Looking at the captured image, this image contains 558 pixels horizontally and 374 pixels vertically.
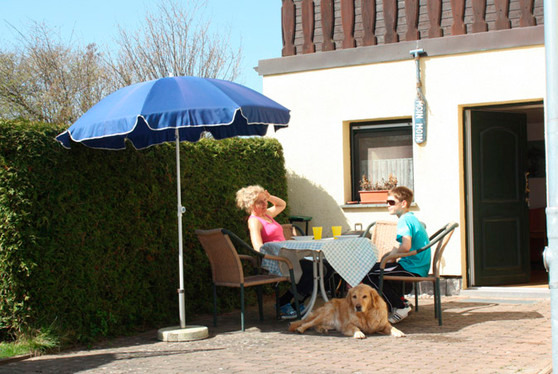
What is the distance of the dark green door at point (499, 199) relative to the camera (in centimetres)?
962

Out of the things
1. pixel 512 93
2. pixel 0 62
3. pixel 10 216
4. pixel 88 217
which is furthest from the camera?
pixel 0 62

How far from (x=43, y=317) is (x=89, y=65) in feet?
68.0

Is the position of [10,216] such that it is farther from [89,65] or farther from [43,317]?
[89,65]

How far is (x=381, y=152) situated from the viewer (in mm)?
10109

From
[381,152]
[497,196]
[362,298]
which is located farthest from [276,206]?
[497,196]

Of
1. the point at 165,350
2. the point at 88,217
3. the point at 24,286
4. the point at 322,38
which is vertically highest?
the point at 322,38

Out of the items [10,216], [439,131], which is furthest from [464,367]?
[439,131]

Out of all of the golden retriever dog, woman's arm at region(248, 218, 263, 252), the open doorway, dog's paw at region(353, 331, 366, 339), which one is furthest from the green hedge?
the open doorway

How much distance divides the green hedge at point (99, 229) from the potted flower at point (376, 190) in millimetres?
2035

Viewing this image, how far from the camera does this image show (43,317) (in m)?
6.24

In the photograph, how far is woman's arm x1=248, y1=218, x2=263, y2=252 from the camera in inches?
299

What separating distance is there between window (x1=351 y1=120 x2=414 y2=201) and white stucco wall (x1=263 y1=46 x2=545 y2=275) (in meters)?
0.16

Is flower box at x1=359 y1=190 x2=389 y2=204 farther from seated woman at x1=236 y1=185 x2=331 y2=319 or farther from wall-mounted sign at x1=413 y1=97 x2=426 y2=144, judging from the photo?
seated woman at x1=236 y1=185 x2=331 y2=319

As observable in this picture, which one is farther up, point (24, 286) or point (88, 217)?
point (88, 217)
